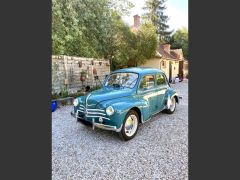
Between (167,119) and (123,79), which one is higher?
(123,79)

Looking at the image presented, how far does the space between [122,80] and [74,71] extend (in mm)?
1715

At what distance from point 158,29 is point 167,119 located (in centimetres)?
267

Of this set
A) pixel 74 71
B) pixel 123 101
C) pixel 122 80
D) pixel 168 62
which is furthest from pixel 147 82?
pixel 74 71

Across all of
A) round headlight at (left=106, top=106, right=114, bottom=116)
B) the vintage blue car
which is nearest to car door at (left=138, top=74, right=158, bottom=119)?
the vintage blue car

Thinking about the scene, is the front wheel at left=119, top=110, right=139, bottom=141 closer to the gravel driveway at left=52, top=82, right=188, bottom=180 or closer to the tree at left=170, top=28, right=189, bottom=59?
the gravel driveway at left=52, top=82, right=188, bottom=180

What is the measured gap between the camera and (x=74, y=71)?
4.41 meters

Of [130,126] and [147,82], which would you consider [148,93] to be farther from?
[130,126]

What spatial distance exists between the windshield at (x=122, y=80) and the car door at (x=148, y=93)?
126 millimetres

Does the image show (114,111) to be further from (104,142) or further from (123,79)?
(123,79)

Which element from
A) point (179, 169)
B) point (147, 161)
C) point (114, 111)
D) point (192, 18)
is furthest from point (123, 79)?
point (192, 18)

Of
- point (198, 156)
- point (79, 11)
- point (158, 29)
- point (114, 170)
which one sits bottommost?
point (114, 170)

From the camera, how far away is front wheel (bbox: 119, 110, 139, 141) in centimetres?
253

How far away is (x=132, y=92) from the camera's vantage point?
9.23 feet

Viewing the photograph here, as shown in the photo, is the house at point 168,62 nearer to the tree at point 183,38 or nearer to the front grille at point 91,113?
the tree at point 183,38
